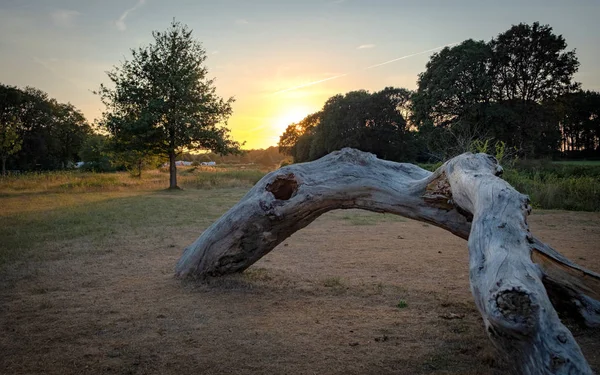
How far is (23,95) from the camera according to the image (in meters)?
50.5

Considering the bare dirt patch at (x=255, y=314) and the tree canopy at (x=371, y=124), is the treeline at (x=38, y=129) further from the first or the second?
the bare dirt patch at (x=255, y=314)

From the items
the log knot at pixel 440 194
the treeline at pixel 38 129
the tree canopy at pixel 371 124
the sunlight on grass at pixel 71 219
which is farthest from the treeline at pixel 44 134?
the log knot at pixel 440 194

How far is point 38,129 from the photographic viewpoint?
52.2 metres

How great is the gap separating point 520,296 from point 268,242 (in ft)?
12.4

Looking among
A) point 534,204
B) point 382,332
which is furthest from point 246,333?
point 534,204

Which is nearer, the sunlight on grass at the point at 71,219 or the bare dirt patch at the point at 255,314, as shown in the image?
the bare dirt patch at the point at 255,314

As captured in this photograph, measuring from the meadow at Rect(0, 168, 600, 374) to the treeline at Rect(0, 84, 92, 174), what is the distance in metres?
45.6

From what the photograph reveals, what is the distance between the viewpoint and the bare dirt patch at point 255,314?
134 inches

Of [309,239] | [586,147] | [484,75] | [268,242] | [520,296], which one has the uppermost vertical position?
[484,75]

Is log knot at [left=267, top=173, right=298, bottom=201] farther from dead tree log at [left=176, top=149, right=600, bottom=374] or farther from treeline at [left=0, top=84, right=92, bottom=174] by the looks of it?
treeline at [left=0, top=84, right=92, bottom=174]

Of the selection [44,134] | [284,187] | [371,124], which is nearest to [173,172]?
[284,187]

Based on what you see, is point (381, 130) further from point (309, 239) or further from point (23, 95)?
point (23, 95)

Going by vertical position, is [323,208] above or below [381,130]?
below

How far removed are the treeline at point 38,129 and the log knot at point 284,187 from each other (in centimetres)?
4808
